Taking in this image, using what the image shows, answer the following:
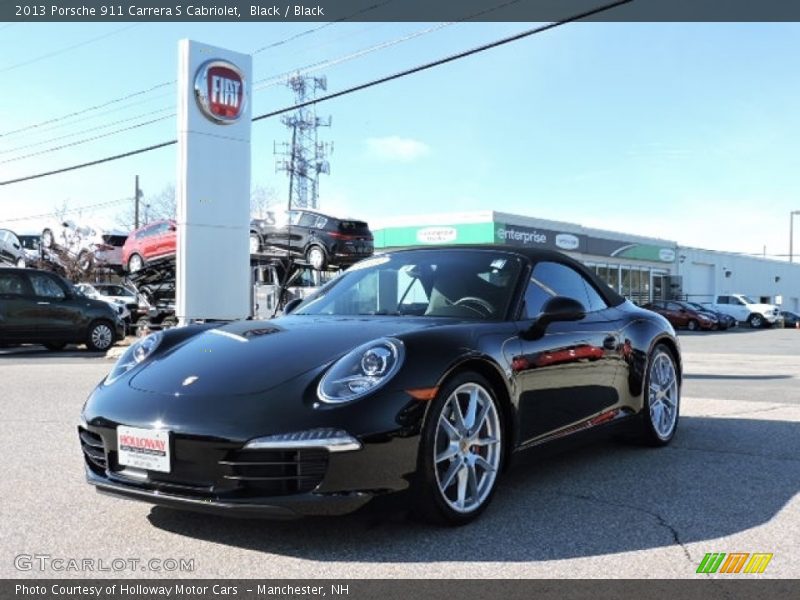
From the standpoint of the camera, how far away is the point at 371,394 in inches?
132

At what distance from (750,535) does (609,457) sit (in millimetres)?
1742

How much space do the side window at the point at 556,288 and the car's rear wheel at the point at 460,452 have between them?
82 centimetres

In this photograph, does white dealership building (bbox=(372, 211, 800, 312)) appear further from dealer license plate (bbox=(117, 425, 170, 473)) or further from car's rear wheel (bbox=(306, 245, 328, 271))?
dealer license plate (bbox=(117, 425, 170, 473))

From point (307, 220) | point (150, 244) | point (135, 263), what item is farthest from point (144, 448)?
point (135, 263)

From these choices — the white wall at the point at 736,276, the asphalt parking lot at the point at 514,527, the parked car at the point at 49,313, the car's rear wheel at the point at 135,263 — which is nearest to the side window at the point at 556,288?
the asphalt parking lot at the point at 514,527

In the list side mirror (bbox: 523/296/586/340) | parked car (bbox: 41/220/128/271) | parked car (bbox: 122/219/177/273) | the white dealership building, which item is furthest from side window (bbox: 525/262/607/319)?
parked car (bbox: 41/220/128/271)

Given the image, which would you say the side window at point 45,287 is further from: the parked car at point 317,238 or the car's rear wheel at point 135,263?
the car's rear wheel at point 135,263

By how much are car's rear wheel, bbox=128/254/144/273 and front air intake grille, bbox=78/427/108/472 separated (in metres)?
20.6

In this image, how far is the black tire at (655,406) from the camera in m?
5.45

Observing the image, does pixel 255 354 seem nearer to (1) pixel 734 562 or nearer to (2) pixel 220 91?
(1) pixel 734 562

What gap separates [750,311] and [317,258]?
31.6 metres

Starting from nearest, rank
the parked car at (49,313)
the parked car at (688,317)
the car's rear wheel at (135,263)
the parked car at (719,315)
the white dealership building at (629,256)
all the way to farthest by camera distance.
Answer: the parked car at (49,313) < the car's rear wheel at (135,263) < the white dealership building at (629,256) < the parked car at (688,317) < the parked car at (719,315)
